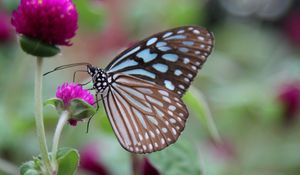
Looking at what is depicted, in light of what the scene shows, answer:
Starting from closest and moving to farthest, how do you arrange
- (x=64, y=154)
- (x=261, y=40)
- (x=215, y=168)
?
(x=64, y=154), (x=215, y=168), (x=261, y=40)

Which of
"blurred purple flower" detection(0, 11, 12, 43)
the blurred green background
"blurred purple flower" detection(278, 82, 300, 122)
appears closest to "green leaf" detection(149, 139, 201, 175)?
the blurred green background

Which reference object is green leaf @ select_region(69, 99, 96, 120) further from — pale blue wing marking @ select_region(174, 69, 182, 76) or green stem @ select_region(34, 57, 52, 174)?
pale blue wing marking @ select_region(174, 69, 182, 76)

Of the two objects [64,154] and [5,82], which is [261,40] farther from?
[64,154]

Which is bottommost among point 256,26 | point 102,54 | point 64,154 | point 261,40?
point 64,154

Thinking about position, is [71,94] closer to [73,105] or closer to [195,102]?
[73,105]

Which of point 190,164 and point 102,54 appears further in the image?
point 102,54

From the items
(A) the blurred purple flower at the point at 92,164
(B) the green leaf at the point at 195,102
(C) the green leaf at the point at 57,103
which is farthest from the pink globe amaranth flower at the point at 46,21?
(A) the blurred purple flower at the point at 92,164

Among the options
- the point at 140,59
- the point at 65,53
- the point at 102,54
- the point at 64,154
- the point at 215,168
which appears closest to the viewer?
the point at 64,154

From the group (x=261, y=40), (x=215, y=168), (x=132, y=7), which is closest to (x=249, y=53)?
(x=261, y=40)
